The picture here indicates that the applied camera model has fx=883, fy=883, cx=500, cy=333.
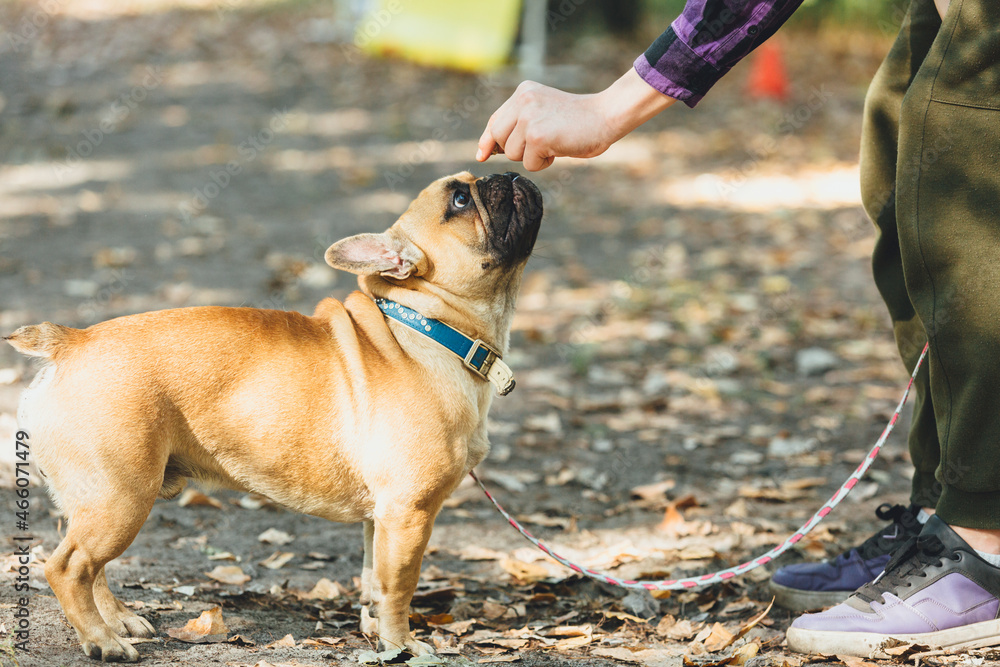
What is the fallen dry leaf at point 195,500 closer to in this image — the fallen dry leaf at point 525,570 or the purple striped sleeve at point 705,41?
the fallen dry leaf at point 525,570

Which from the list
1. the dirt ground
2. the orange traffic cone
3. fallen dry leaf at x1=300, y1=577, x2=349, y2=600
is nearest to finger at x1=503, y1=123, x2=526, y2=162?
the dirt ground

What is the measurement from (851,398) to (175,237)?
20.0 feet

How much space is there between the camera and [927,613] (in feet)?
9.32

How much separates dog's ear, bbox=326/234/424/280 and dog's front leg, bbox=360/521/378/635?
932 millimetres

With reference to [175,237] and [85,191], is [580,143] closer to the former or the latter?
[175,237]

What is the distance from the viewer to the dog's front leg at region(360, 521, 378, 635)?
311 cm

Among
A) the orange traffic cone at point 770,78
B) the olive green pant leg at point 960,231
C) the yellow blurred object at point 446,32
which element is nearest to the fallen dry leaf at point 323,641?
the olive green pant leg at point 960,231

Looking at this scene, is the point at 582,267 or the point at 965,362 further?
the point at 582,267

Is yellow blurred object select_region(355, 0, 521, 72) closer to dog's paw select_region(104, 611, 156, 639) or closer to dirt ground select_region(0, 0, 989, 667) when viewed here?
dirt ground select_region(0, 0, 989, 667)

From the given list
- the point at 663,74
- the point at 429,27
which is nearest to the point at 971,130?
the point at 663,74

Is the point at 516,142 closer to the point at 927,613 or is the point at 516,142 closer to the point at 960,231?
the point at 960,231

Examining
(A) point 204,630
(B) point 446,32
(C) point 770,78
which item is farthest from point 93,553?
(B) point 446,32

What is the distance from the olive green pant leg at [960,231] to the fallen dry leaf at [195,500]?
3119mm

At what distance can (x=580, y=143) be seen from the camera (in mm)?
2666
